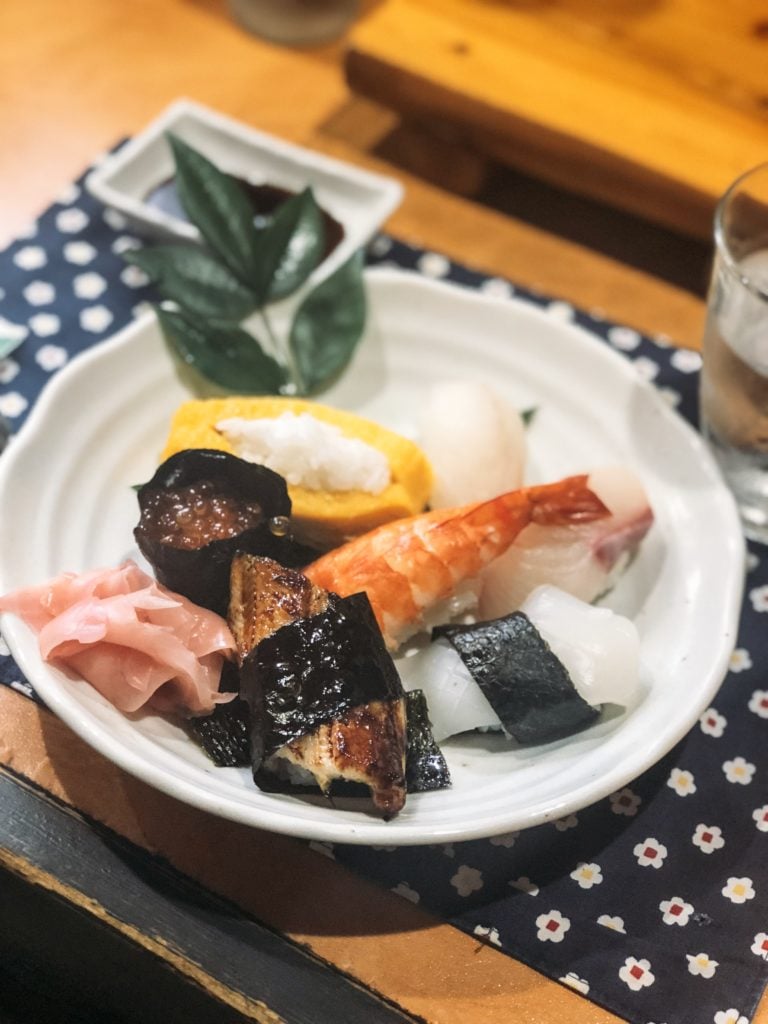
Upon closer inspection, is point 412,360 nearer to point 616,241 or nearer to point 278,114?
point 616,241

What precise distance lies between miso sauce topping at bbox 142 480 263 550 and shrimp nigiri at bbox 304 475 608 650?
5.7 inches

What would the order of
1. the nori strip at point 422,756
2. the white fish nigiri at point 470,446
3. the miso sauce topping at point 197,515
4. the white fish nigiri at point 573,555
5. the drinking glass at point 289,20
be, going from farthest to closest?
the drinking glass at point 289,20
the white fish nigiri at point 470,446
the white fish nigiri at point 573,555
the miso sauce topping at point 197,515
the nori strip at point 422,756

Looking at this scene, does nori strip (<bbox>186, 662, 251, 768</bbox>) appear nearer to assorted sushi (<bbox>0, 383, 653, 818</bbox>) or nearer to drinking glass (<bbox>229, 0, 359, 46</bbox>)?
assorted sushi (<bbox>0, 383, 653, 818</bbox>)

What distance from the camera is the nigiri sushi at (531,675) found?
1.44 metres

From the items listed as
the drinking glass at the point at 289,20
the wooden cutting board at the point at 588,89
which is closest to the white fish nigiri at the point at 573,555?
the wooden cutting board at the point at 588,89

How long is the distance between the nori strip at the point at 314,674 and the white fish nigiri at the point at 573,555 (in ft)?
1.07

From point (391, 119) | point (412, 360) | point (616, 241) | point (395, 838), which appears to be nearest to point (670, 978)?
point (395, 838)

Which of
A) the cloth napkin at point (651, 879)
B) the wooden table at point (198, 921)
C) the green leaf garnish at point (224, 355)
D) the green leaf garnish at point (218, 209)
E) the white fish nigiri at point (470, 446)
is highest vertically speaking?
the green leaf garnish at point (218, 209)

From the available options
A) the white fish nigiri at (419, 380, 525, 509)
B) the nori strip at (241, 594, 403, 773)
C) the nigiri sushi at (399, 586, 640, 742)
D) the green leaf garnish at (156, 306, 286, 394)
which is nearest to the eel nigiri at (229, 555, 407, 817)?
the nori strip at (241, 594, 403, 773)

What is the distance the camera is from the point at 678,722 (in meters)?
1.42

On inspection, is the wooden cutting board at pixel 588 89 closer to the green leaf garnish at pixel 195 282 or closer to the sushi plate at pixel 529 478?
the sushi plate at pixel 529 478

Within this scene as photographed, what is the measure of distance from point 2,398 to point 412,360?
866 millimetres

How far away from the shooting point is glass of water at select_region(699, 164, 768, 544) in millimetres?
1742

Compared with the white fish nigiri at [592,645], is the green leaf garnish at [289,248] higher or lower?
higher
